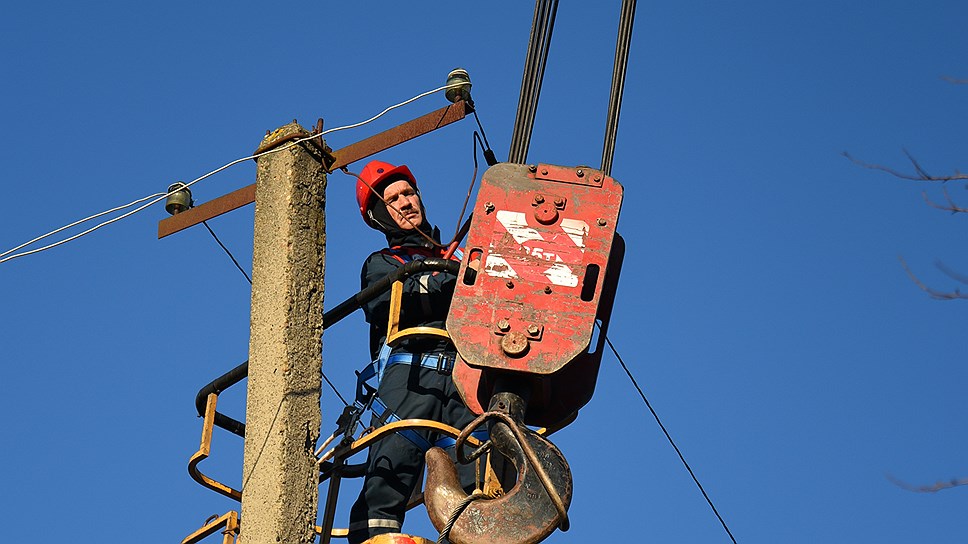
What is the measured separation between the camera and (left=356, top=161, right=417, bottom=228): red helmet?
880cm

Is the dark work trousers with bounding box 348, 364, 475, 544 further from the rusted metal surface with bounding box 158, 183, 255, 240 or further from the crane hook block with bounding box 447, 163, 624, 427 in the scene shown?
the rusted metal surface with bounding box 158, 183, 255, 240

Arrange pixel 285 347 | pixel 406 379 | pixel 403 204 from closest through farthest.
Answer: pixel 285 347, pixel 406 379, pixel 403 204

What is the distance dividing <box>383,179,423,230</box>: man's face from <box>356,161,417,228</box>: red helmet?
1.9 inches

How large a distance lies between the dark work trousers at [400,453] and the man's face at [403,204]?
1.06 metres

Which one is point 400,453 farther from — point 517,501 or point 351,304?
point 517,501

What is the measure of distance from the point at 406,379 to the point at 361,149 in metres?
1.12

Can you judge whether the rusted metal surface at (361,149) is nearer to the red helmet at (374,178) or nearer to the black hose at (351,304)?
the black hose at (351,304)

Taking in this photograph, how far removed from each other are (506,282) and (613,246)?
829 millimetres

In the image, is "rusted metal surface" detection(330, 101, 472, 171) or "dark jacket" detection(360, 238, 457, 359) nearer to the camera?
"rusted metal surface" detection(330, 101, 472, 171)

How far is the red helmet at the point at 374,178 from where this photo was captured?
880 centimetres

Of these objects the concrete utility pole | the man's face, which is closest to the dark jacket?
the man's face

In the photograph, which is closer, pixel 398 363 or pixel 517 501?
pixel 517 501

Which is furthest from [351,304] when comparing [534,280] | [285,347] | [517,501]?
[517,501]

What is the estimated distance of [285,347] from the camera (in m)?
6.77
